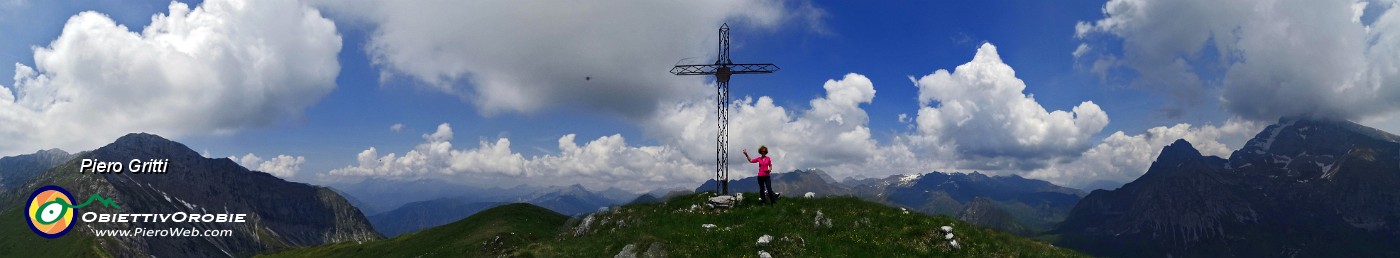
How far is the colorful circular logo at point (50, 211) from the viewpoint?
81875mm

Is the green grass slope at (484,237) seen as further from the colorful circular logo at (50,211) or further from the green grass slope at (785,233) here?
the colorful circular logo at (50,211)

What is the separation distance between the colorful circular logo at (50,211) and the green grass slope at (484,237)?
3844cm

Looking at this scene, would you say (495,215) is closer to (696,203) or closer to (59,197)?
(696,203)

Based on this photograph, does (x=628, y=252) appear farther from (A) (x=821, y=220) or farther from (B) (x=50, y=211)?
(B) (x=50, y=211)

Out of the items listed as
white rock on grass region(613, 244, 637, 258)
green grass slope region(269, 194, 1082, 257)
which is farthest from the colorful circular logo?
white rock on grass region(613, 244, 637, 258)

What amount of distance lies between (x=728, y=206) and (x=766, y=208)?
4425 mm

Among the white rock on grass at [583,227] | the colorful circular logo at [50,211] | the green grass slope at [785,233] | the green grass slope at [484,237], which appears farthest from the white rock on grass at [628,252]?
the colorful circular logo at [50,211]

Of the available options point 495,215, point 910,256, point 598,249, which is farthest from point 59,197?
point 910,256

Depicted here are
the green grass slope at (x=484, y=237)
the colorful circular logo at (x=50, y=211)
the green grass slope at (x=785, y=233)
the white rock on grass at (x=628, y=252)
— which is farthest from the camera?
the colorful circular logo at (x=50, y=211)

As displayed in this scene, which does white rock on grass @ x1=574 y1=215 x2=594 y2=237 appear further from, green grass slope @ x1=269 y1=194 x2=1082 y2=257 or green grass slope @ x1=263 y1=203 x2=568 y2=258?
green grass slope @ x1=263 y1=203 x2=568 y2=258

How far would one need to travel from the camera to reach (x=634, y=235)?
37781 millimetres

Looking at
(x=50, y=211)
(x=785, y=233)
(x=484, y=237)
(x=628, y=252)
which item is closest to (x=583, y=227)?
(x=628, y=252)

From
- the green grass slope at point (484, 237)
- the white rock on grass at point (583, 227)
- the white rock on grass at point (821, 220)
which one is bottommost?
the green grass slope at point (484, 237)

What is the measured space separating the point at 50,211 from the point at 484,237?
284 feet
